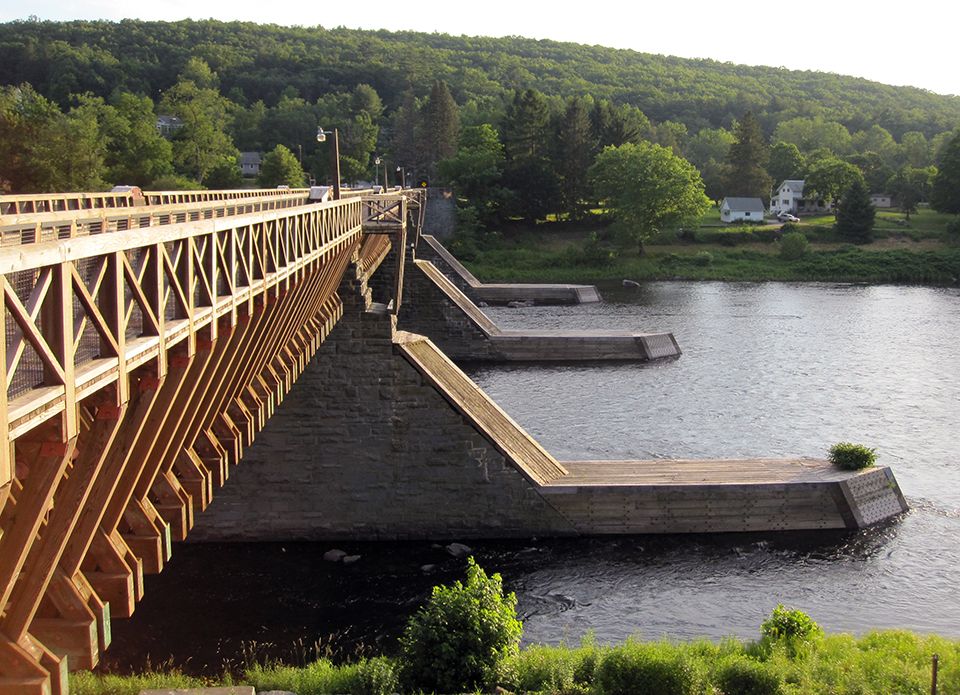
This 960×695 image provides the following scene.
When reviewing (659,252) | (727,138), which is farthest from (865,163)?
(659,252)

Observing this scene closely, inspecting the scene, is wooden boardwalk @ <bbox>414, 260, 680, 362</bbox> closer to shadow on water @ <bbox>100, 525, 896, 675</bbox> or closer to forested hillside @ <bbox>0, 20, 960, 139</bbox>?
shadow on water @ <bbox>100, 525, 896, 675</bbox>

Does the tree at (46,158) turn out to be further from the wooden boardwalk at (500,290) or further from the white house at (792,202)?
the white house at (792,202)

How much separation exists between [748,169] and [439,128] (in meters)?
34.5

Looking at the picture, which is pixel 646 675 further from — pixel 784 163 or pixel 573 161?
pixel 784 163

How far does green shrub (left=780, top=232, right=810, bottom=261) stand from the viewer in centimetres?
8688

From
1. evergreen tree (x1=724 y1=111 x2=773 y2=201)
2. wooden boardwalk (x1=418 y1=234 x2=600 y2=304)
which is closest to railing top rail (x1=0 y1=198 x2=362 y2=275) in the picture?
wooden boardwalk (x1=418 y1=234 x2=600 y2=304)

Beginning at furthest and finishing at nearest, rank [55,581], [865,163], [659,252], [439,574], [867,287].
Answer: [865,163] → [659,252] → [867,287] → [439,574] → [55,581]

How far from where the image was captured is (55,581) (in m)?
7.60

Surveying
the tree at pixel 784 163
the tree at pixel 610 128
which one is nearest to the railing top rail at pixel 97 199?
the tree at pixel 610 128

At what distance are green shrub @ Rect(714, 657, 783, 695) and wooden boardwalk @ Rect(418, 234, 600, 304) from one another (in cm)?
5276

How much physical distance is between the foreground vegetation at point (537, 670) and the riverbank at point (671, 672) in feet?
0.05

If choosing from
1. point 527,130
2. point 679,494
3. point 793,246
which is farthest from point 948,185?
point 679,494

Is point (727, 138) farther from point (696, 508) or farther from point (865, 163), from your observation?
point (696, 508)

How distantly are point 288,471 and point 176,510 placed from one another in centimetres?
1318
